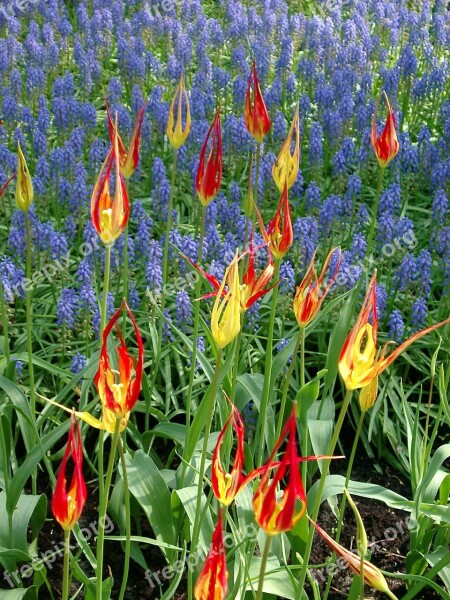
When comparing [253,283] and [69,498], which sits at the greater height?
[253,283]

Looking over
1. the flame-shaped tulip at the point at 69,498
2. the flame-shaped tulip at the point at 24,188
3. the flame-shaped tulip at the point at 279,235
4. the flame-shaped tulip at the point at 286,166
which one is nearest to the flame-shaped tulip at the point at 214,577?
the flame-shaped tulip at the point at 69,498

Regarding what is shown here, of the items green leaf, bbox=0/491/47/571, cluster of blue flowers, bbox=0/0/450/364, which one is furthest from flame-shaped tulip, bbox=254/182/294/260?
cluster of blue flowers, bbox=0/0/450/364

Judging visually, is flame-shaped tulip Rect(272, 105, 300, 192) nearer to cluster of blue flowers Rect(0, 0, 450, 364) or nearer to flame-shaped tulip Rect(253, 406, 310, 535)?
flame-shaped tulip Rect(253, 406, 310, 535)

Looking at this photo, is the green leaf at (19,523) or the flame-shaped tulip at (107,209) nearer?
the flame-shaped tulip at (107,209)

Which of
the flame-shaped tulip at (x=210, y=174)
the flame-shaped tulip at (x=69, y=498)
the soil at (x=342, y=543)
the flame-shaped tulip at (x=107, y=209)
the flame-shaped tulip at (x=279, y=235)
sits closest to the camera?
the flame-shaped tulip at (x=69, y=498)

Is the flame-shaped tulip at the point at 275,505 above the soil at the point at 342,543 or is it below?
above

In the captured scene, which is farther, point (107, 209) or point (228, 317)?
point (107, 209)

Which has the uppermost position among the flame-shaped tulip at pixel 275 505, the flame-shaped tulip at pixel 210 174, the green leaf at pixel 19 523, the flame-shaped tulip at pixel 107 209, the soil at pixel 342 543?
the flame-shaped tulip at pixel 107 209

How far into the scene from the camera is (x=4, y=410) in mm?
3219

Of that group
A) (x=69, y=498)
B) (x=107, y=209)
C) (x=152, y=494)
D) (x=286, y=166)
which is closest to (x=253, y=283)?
(x=286, y=166)

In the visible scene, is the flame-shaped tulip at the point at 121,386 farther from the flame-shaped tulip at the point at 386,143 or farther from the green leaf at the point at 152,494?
the green leaf at the point at 152,494

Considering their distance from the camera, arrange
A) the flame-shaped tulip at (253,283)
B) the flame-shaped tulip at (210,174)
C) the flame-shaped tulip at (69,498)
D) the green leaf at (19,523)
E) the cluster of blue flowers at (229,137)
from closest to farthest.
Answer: the flame-shaped tulip at (69,498) < the flame-shaped tulip at (253,283) < the flame-shaped tulip at (210,174) < the green leaf at (19,523) < the cluster of blue flowers at (229,137)

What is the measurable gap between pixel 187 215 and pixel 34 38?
6.75ft

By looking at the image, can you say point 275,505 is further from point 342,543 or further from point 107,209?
point 342,543
